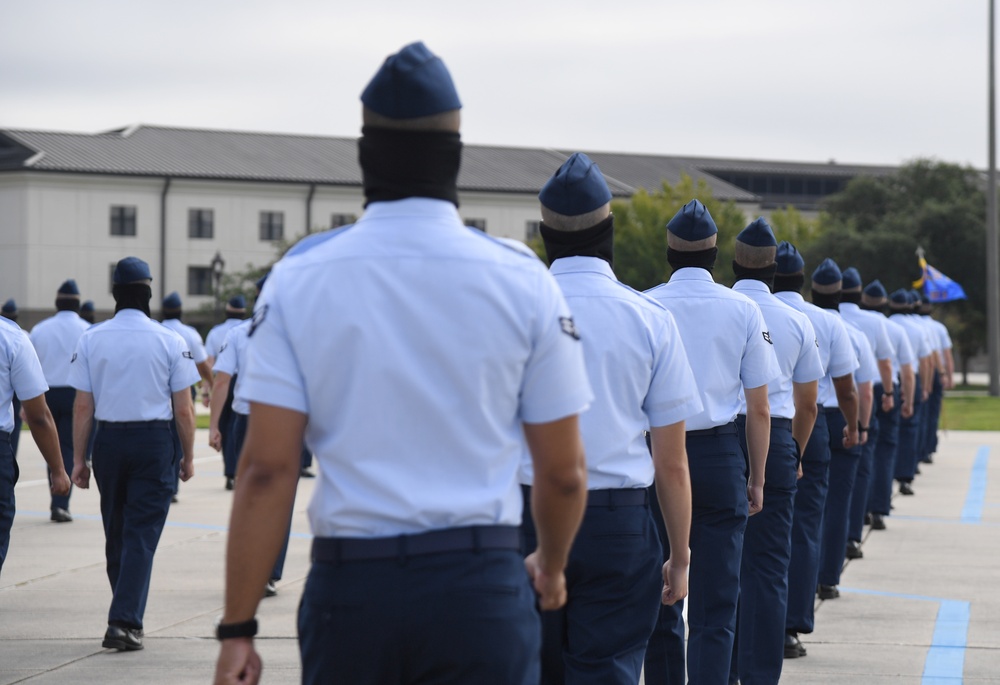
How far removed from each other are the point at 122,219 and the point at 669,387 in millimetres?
70553

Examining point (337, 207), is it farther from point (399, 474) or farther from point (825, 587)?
point (399, 474)

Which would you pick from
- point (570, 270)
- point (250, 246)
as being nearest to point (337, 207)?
point (250, 246)

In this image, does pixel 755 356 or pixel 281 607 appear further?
pixel 281 607

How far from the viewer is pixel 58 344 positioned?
1468 centimetres

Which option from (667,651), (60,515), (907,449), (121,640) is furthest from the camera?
(907,449)

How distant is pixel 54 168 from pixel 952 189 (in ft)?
138

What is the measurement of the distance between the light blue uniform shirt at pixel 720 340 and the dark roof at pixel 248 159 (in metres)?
67.5

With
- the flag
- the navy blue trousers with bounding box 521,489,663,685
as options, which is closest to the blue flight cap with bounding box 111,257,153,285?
the navy blue trousers with bounding box 521,489,663,685

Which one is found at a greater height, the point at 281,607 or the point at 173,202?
the point at 281,607

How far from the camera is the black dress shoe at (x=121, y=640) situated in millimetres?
7828

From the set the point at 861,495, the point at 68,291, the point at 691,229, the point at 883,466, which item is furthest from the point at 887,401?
the point at 68,291

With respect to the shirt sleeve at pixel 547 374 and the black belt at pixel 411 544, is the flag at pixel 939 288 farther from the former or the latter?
the black belt at pixel 411 544

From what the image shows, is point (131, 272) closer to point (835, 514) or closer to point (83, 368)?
point (83, 368)

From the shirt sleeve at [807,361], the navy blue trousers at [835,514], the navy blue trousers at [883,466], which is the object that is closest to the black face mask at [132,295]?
the shirt sleeve at [807,361]
